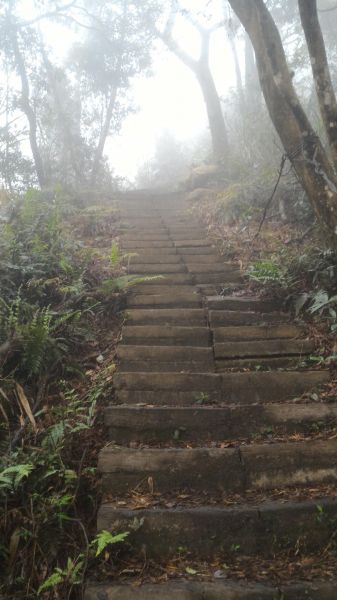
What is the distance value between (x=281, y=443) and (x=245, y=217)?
5105 mm

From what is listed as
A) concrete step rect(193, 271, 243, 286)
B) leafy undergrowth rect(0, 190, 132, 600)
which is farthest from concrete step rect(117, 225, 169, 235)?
concrete step rect(193, 271, 243, 286)

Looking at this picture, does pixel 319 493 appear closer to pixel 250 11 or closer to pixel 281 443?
pixel 281 443

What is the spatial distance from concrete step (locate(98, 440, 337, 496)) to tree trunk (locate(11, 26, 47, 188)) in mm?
9524

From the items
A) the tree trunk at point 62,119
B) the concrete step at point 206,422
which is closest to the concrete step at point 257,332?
the concrete step at point 206,422

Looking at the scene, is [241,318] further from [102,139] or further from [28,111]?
[102,139]

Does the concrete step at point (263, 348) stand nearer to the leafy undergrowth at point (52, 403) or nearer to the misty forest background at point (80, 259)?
the misty forest background at point (80, 259)

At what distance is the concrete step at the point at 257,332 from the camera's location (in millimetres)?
4375

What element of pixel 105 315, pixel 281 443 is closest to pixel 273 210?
pixel 105 315

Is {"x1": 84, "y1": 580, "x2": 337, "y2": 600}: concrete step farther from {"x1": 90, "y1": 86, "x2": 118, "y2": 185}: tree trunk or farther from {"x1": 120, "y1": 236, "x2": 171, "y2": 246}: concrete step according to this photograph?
{"x1": 90, "y1": 86, "x2": 118, "y2": 185}: tree trunk

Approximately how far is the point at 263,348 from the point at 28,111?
412 inches

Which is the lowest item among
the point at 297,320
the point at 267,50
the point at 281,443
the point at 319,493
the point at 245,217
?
the point at 319,493

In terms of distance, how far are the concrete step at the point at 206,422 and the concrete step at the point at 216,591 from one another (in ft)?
3.37

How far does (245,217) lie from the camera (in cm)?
757

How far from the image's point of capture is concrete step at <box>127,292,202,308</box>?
5.09m
